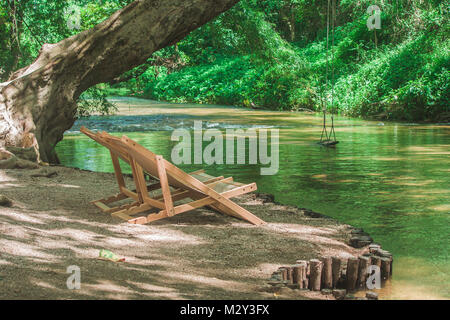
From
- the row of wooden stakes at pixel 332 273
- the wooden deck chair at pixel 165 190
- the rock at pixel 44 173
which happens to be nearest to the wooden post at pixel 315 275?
the row of wooden stakes at pixel 332 273

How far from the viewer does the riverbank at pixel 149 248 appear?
14.1ft

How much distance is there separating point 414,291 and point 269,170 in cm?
681

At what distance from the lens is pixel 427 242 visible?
6.50 m

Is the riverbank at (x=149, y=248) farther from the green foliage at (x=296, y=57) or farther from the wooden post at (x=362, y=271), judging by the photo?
the green foliage at (x=296, y=57)

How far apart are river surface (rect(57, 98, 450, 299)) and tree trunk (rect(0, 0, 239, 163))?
2155 millimetres

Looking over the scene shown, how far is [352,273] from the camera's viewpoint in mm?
5090

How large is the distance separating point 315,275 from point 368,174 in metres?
6.32

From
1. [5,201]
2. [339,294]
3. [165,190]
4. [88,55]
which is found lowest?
[339,294]

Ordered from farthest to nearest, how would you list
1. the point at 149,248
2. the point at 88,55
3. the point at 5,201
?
the point at 88,55, the point at 5,201, the point at 149,248

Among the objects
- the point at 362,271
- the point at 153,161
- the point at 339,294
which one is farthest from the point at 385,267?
the point at 153,161

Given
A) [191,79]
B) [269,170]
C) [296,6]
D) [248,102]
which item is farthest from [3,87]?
[296,6]

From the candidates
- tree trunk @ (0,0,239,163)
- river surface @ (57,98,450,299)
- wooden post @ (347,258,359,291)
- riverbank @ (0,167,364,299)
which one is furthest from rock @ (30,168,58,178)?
wooden post @ (347,258,359,291)

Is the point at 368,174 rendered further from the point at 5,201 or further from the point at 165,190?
the point at 5,201
